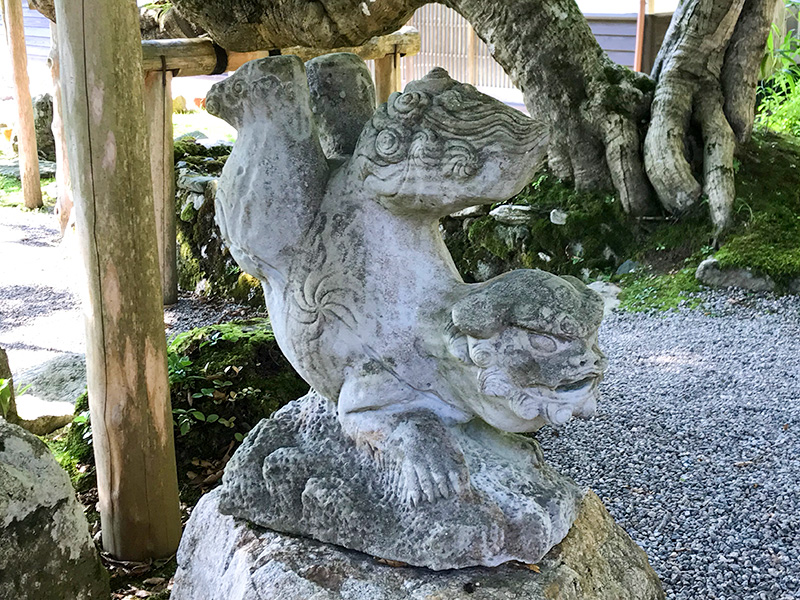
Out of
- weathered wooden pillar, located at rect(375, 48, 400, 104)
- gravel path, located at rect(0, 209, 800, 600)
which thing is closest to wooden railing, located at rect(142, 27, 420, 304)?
weathered wooden pillar, located at rect(375, 48, 400, 104)

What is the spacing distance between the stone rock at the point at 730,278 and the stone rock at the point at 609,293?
497 millimetres

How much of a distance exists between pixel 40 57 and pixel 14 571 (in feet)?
50.7

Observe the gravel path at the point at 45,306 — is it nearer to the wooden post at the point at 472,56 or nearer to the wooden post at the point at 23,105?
the wooden post at the point at 23,105

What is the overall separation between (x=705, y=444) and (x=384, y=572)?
221 cm

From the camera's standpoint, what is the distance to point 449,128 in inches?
63.4

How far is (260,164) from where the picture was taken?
176 centimetres

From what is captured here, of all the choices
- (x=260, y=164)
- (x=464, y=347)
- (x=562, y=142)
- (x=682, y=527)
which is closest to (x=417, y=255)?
(x=464, y=347)

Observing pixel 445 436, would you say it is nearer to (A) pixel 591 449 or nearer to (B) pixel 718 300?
(A) pixel 591 449

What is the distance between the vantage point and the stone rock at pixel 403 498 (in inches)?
65.4

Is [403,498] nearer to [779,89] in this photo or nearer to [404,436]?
[404,436]

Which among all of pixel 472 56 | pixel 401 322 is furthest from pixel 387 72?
pixel 401 322

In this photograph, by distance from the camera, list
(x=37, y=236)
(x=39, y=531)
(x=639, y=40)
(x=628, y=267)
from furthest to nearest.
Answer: (x=639, y=40), (x=37, y=236), (x=628, y=267), (x=39, y=531)

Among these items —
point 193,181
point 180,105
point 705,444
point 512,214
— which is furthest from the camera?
point 180,105

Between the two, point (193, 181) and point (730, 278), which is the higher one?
point (193, 181)
